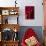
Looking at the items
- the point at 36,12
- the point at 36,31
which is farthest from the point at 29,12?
the point at 36,31

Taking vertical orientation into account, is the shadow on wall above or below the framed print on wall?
below

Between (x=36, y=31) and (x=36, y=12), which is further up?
(x=36, y=12)

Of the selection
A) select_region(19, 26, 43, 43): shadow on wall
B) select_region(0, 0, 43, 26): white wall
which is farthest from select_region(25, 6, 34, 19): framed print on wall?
select_region(19, 26, 43, 43): shadow on wall

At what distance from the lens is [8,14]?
16.6ft

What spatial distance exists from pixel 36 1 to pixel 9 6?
865 mm

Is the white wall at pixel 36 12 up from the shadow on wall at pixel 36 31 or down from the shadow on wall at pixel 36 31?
up

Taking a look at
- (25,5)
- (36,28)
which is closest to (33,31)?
(36,28)

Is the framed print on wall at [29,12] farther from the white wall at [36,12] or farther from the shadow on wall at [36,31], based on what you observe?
the shadow on wall at [36,31]

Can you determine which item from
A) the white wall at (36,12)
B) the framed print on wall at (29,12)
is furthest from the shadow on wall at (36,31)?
the framed print on wall at (29,12)

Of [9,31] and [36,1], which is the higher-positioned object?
[36,1]

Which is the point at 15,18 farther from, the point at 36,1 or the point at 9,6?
the point at 36,1

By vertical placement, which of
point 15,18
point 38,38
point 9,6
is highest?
point 9,6

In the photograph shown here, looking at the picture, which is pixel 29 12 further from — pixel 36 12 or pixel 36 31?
pixel 36 31

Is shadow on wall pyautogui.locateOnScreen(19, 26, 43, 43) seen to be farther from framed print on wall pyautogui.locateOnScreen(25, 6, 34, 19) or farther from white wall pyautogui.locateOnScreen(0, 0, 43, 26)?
framed print on wall pyautogui.locateOnScreen(25, 6, 34, 19)
